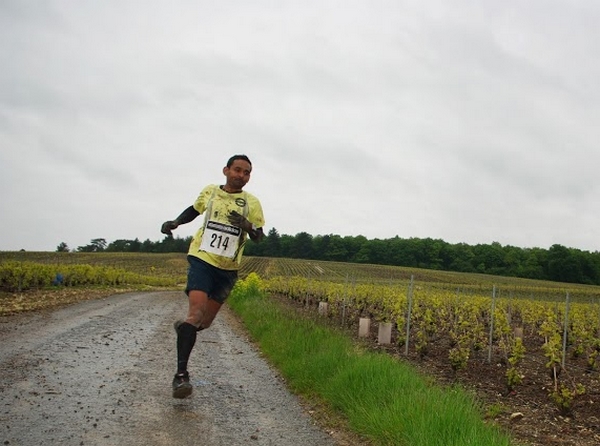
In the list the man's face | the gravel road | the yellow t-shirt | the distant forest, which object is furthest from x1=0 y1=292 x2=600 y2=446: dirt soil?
the distant forest

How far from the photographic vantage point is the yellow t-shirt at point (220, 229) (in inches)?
188

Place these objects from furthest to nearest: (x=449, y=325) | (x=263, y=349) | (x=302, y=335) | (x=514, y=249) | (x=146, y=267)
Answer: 1. (x=514, y=249)
2. (x=146, y=267)
3. (x=449, y=325)
4. (x=263, y=349)
5. (x=302, y=335)

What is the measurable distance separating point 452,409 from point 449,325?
34.7 feet

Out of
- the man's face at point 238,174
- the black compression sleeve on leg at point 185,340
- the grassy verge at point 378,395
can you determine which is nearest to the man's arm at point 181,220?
the man's face at point 238,174

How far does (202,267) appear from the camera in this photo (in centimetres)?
475

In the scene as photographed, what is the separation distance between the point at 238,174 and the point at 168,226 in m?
0.86

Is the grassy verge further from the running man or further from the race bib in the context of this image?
the race bib

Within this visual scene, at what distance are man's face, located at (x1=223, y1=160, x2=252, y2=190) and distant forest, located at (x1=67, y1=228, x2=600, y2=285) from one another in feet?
258

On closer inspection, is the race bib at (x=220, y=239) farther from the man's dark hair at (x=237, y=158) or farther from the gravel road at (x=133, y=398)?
the gravel road at (x=133, y=398)

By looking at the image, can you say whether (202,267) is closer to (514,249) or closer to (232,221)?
(232,221)

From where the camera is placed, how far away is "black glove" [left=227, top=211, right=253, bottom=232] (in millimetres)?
4791

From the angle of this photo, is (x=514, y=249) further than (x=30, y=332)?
Yes

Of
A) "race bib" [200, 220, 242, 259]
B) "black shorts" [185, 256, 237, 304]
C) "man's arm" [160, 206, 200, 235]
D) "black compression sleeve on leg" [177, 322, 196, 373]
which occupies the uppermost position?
"man's arm" [160, 206, 200, 235]

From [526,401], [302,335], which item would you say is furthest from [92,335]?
[526,401]
